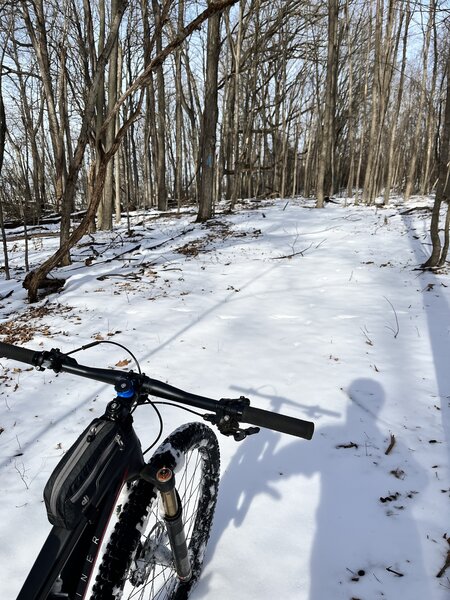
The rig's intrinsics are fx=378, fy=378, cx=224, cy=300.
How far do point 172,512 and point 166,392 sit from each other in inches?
17.9

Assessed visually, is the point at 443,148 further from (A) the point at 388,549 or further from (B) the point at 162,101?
(B) the point at 162,101

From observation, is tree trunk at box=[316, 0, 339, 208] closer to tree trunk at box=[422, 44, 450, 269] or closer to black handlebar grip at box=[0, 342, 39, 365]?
tree trunk at box=[422, 44, 450, 269]

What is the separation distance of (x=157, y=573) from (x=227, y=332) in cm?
323

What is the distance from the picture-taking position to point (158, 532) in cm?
159

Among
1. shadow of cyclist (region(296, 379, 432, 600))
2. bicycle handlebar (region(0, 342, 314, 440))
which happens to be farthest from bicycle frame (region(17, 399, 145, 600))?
shadow of cyclist (region(296, 379, 432, 600))

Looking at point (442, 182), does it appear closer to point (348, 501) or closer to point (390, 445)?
point (390, 445)

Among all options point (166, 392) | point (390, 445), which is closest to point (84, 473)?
point (166, 392)

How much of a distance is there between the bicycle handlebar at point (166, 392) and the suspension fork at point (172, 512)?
26 cm

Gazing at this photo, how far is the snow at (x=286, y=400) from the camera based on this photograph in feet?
6.68

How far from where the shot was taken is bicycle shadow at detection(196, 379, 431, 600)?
75.3 inches

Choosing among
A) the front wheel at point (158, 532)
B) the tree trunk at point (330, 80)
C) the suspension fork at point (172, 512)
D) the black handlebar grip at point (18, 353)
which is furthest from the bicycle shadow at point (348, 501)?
the tree trunk at point (330, 80)

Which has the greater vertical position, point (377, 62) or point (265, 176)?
point (377, 62)

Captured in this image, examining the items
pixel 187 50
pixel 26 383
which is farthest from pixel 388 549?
pixel 187 50

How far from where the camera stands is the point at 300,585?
190cm
